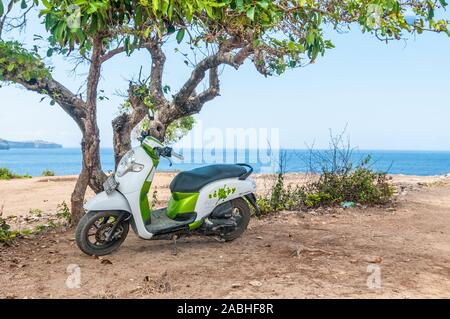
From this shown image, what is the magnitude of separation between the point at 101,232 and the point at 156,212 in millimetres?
775

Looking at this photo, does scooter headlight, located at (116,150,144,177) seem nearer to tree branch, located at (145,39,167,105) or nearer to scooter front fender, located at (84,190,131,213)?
scooter front fender, located at (84,190,131,213)

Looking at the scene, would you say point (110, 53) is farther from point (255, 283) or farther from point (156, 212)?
point (255, 283)

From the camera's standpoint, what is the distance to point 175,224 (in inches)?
205

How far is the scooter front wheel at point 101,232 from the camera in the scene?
494 cm

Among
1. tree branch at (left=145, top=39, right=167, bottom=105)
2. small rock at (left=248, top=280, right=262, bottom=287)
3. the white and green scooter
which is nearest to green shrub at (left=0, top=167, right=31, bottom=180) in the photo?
tree branch at (left=145, top=39, right=167, bottom=105)

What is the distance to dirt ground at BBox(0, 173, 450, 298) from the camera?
3977 millimetres

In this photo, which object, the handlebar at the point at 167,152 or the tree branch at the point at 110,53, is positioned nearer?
the handlebar at the point at 167,152

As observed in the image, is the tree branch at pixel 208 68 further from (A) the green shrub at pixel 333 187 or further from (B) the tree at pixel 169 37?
(A) the green shrub at pixel 333 187

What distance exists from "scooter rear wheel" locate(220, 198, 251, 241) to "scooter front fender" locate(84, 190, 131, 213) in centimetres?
130

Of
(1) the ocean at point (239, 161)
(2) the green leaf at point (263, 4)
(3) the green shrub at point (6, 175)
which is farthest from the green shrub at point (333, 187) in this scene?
(3) the green shrub at point (6, 175)

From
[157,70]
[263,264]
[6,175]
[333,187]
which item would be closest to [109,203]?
[263,264]
